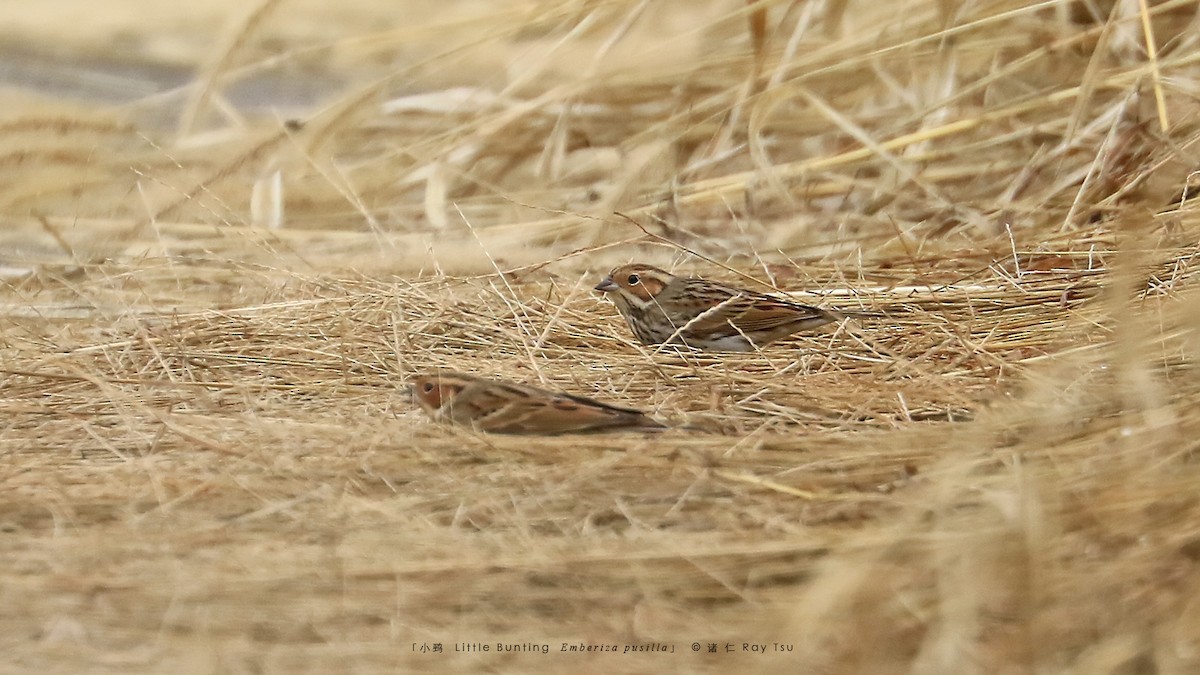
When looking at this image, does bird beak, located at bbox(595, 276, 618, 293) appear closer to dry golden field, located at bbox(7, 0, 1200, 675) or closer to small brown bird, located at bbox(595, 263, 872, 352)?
small brown bird, located at bbox(595, 263, 872, 352)

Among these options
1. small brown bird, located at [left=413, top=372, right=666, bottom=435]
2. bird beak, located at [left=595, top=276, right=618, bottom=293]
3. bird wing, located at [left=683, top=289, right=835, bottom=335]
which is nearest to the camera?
small brown bird, located at [left=413, top=372, right=666, bottom=435]

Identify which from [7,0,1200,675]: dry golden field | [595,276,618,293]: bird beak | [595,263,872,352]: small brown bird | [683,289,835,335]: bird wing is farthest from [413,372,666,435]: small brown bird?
[595,276,618,293]: bird beak

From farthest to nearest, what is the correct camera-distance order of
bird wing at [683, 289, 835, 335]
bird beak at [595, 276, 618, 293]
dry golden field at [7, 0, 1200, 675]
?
1. bird beak at [595, 276, 618, 293]
2. bird wing at [683, 289, 835, 335]
3. dry golden field at [7, 0, 1200, 675]

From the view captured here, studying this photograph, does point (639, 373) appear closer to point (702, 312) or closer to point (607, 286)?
point (702, 312)

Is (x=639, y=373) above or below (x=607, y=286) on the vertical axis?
below

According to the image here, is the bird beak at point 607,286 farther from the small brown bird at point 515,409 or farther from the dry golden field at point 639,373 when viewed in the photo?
the small brown bird at point 515,409

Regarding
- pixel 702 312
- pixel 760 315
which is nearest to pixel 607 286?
pixel 702 312

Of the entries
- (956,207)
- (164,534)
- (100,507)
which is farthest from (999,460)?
(956,207)
